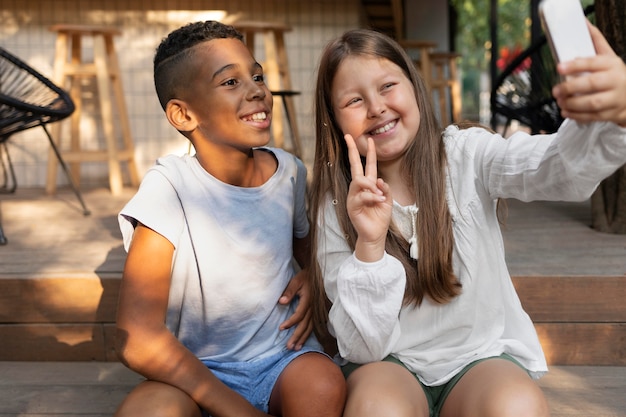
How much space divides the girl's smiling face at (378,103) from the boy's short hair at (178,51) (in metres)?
0.31

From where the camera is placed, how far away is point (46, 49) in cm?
478

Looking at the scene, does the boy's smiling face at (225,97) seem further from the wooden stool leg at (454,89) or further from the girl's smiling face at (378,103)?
the wooden stool leg at (454,89)

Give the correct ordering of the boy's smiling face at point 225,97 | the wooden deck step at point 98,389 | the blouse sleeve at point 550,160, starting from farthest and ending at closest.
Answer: the wooden deck step at point 98,389, the boy's smiling face at point 225,97, the blouse sleeve at point 550,160

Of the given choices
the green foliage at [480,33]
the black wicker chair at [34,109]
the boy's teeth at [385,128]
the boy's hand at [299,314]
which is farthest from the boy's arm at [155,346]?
the green foliage at [480,33]

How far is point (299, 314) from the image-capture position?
5.69 ft

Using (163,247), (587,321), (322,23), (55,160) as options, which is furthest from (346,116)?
(322,23)

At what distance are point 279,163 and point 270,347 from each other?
0.45 m

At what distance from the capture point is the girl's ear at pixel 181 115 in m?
1.73

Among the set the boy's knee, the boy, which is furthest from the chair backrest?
the boy's knee

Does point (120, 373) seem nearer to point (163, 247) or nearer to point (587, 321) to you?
point (163, 247)

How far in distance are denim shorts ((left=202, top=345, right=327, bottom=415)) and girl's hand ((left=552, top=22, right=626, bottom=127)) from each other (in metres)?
0.88

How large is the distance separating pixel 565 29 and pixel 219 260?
0.92 m

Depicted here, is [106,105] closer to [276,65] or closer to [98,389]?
[276,65]

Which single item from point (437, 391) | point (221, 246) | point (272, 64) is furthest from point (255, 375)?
point (272, 64)
